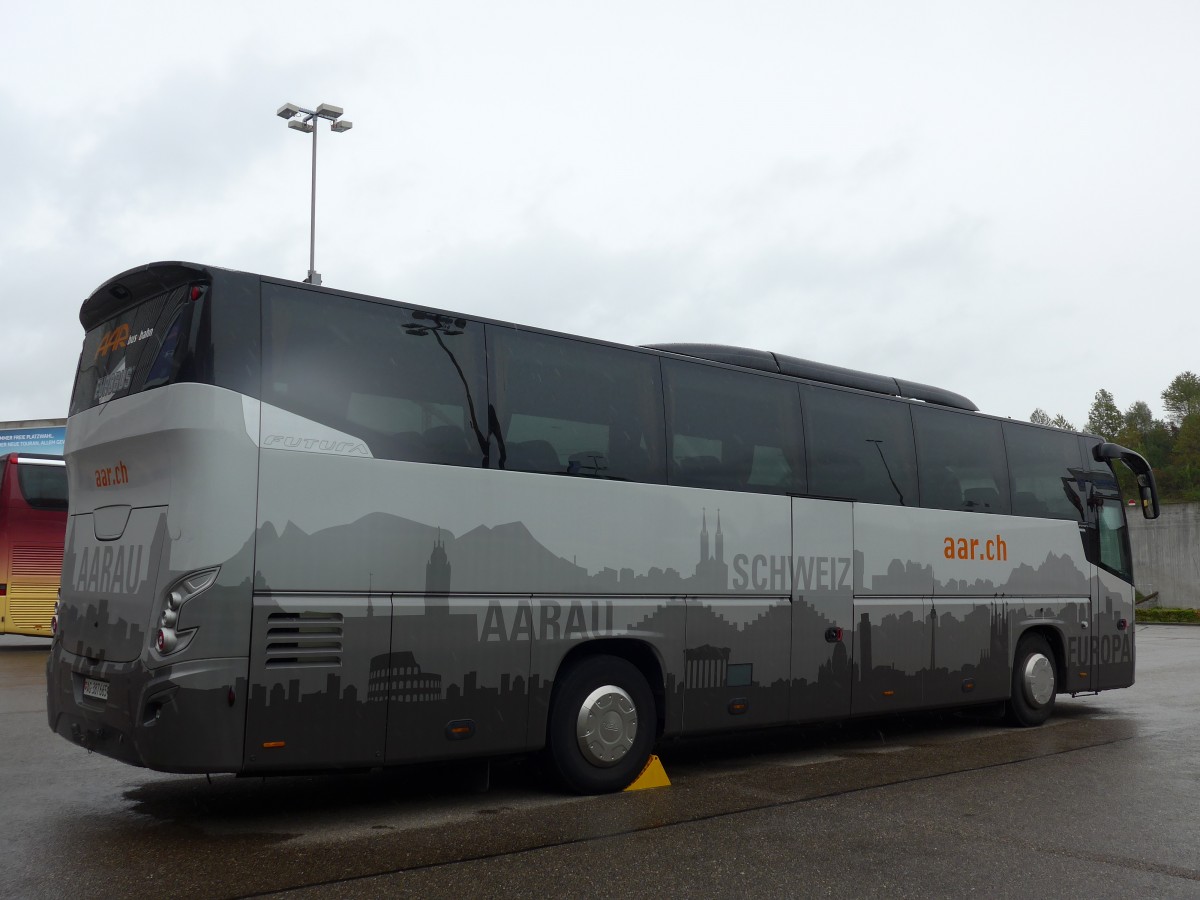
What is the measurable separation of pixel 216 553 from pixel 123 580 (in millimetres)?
839

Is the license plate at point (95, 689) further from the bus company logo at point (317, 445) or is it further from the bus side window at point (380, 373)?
the bus side window at point (380, 373)

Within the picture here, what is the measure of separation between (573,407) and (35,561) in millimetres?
15158

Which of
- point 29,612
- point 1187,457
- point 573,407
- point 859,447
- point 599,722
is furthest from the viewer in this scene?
point 1187,457

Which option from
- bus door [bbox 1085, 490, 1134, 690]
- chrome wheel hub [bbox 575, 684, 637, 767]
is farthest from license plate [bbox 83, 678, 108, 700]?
bus door [bbox 1085, 490, 1134, 690]

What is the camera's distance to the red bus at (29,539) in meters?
19.4

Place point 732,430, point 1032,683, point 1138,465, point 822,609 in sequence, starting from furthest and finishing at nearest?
1. point 1138,465
2. point 1032,683
3. point 822,609
4. point 732,430

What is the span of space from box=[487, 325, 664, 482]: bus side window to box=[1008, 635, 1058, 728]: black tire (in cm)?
552

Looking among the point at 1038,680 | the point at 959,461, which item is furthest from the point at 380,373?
the point at 1038,680

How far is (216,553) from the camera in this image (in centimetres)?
625

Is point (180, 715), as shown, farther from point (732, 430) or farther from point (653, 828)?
point (732, 430)

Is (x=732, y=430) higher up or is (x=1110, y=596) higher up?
(x=732, y=430)

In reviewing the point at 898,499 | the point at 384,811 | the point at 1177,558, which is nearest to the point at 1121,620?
the point at 898,499

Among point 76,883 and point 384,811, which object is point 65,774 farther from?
point 76,883

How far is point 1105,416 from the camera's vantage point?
11538 centimetres
